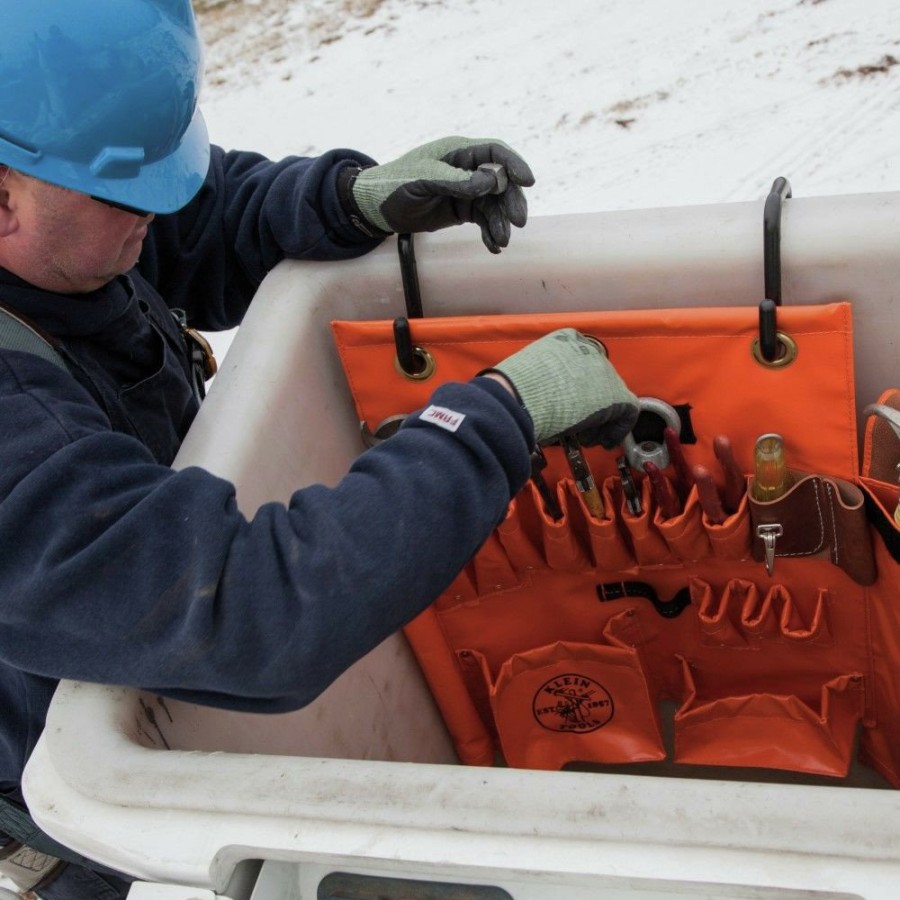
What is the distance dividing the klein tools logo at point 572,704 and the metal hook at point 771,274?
0.55 metres

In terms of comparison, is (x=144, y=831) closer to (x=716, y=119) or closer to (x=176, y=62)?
(x=176, y=62)

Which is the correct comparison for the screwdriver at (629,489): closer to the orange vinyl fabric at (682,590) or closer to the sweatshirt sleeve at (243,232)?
the orange vinyl fabric at (682,590)

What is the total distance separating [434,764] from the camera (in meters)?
0.79

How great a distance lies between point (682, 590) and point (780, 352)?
14.6 inches

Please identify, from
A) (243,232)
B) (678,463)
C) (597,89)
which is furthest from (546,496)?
(597,89)

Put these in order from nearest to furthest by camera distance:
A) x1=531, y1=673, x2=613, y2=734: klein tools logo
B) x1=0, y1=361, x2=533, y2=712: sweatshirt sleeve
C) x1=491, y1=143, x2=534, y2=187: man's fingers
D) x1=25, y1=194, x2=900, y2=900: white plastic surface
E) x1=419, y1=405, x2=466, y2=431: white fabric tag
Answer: x1=25, y1=194, x2=900, y2=900: white plastic surface
x1=0, y1=361, x2=533, y2=712: sweatshirt sleeve
x1=419, y1=405, x2=466, y2=431: white fabric tag
x1=491, y1=143, x2=534, y2=187: man's fingers
x1=531, y1=673, x2=613, y2=734: klein tools logo

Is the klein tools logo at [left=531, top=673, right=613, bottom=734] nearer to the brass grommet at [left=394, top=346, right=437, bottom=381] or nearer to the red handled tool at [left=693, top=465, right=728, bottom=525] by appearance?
the red handled tool at [left=693, top=465, right=728, bottom=525]

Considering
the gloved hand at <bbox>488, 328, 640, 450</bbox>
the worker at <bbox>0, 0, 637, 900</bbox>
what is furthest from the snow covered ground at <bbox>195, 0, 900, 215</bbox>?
the worker at <bbox>0, 0, 637, 900</bbox>

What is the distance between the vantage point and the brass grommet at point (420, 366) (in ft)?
3.74

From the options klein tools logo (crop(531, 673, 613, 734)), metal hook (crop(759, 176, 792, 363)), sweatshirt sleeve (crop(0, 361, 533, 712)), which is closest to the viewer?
sweatshirt sleeve (crop(0, 361, 533, 712))

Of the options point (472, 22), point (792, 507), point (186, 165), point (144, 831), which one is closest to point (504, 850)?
point (144, 831)

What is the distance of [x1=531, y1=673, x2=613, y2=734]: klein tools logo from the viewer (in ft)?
4.42

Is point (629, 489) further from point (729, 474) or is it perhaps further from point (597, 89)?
point (597, 89)

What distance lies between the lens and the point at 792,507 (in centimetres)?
106
